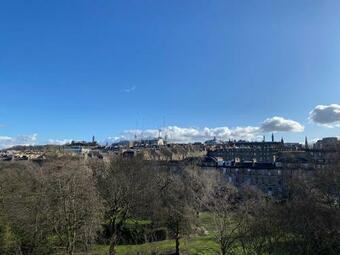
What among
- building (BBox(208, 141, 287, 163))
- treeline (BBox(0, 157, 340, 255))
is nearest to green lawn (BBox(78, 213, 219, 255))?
treeline (BBox(0, 157, 340, 255))

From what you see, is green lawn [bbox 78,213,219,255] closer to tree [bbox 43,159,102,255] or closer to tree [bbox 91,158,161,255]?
tree [bbox 91,158,161,255]

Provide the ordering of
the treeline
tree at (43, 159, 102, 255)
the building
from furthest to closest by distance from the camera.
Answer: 1. the building
2. tree at (43, 159, 102, 255)
3. the treeline

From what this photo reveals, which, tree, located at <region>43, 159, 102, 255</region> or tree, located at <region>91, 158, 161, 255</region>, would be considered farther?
tree, located at <region>91, 158, 161, 255</region>

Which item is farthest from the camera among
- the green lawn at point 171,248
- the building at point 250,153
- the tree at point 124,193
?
the building at point 250,153

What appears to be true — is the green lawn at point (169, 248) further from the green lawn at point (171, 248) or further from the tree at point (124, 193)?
the tree at point (124, 193)

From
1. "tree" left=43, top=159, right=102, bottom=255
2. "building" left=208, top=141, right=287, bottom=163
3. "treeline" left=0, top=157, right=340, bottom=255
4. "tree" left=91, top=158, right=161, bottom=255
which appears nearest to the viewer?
"treeline" left=0, top=157, right=340, bottom=255

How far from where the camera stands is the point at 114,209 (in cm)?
4434

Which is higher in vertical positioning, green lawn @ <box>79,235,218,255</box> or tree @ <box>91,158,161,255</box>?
tree @ <box>91,158,161,255</box>

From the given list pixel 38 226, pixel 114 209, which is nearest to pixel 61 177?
pixel 38 226

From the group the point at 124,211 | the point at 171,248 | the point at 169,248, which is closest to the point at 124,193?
the point at 124,211

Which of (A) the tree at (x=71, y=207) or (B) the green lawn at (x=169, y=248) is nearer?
(A) the tree at (x=71, y=207)

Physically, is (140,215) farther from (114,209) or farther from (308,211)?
(308,211)

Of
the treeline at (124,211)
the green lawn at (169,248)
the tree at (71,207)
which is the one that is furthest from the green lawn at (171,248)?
the tree at (71,207)

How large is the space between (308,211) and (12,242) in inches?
896
